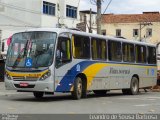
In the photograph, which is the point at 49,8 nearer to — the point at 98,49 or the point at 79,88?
the point at 98,49

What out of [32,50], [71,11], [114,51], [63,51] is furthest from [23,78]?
[71,11]

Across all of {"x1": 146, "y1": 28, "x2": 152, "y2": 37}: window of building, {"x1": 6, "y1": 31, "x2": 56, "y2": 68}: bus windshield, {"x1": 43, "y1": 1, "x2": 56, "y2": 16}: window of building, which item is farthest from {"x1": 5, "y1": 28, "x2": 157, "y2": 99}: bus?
{"x1": 146, "y1": 28, "x2": 152, "y2": 37}: window of building

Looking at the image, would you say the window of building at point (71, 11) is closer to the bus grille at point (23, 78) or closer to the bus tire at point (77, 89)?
the bus tire at point (77, 89)

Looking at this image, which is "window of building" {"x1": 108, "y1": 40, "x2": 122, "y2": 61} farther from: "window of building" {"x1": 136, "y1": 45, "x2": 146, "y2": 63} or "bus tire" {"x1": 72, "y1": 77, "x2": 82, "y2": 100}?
"bus tire" {"x1": 72, "y1": 77, "x2": 82, "y2": 100}

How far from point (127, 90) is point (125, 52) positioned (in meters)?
2.48

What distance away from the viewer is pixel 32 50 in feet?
65.1

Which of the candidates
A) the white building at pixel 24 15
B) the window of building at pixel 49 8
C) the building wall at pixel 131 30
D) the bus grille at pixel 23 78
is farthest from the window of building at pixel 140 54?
the building wall at pixel 131 30

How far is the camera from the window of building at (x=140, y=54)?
2750 cm

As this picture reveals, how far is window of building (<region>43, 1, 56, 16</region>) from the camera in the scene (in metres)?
61.8

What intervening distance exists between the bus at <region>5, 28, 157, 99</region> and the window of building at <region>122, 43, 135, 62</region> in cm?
87

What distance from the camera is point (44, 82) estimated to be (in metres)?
19.3

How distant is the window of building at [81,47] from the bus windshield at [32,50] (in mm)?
1418

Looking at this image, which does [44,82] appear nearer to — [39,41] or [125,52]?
[39,41]

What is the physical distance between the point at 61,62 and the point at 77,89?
1673 millimetres
